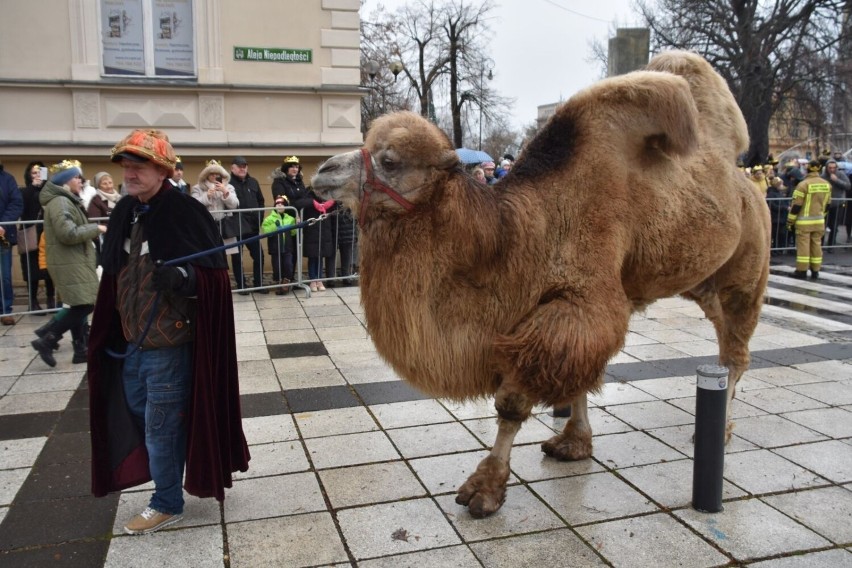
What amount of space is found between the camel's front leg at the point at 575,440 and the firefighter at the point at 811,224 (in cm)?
1018

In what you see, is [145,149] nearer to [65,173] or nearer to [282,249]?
[65,173]

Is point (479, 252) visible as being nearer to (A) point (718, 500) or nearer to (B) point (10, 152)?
(A) point (718, 500)

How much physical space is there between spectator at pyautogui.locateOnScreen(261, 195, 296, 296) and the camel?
731 centimetres

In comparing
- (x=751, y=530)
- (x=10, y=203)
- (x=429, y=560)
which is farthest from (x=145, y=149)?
(x=10, y=203)

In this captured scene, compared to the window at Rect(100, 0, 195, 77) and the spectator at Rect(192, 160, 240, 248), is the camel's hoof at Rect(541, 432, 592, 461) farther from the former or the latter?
the window at Rect(100, 0, 195, 77)

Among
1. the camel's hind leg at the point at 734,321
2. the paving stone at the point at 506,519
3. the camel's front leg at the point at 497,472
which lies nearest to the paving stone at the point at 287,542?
the paving stone at the point at 506,519

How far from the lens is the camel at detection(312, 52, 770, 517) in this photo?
348 centimetres

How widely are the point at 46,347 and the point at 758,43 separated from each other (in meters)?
29.9

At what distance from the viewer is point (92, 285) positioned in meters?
7.27

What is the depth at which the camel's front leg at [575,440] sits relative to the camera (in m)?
4.76

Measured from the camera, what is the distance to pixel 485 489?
159 inches

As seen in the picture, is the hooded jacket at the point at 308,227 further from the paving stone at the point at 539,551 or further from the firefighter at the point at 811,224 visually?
the firefighter at the point at 811,224

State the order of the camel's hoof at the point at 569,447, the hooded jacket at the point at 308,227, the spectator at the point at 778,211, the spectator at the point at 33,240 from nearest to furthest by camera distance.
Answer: the camel's hoof at the point at 569,447, the spectator at the point at 33,240, the hooded jacket at the point at 308,227, the spectator at the point at 778,211

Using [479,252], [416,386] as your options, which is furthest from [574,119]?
[416,386]
